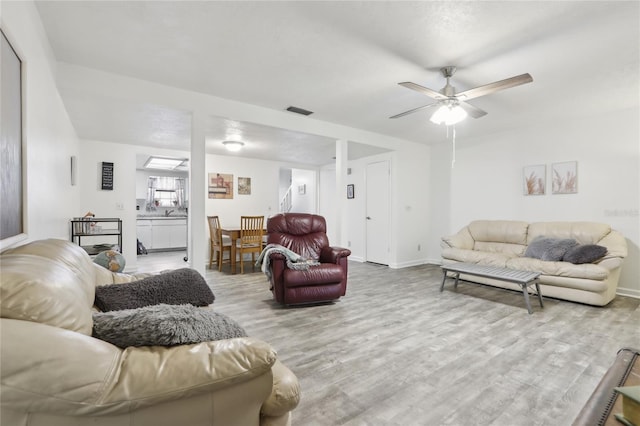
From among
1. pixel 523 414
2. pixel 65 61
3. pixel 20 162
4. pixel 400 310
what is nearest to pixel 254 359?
pixel 523 414

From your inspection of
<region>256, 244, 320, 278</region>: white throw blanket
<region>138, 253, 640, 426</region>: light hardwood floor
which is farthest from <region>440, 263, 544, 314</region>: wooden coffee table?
<region>256, 244, 320, 278</region>: white throw blanket

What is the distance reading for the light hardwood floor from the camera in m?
1.59

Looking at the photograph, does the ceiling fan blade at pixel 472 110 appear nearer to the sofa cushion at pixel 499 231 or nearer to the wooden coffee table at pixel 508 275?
the wooden coffee table at pixel 508 275

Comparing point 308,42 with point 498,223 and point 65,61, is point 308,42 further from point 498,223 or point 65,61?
point 498,223

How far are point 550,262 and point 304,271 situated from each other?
3063 millimetres

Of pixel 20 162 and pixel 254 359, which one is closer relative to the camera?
pixel 254 359

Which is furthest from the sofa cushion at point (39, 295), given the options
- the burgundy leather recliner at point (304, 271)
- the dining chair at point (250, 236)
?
the dining chair at point (250, 236)

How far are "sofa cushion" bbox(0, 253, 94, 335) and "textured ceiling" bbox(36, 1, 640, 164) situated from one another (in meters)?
1.85

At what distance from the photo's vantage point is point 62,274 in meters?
1.00

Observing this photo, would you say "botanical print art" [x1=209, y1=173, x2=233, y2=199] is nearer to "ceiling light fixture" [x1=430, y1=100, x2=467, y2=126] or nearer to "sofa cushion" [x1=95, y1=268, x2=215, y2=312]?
"sofa cushion" [x1=95, y1=268, x2=215, y2=312]

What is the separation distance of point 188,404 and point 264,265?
2507 millimetres

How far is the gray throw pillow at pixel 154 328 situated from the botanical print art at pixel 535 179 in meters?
5.13

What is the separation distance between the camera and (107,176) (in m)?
4.99

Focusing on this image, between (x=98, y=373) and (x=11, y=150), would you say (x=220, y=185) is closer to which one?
(x=11, y=150)
